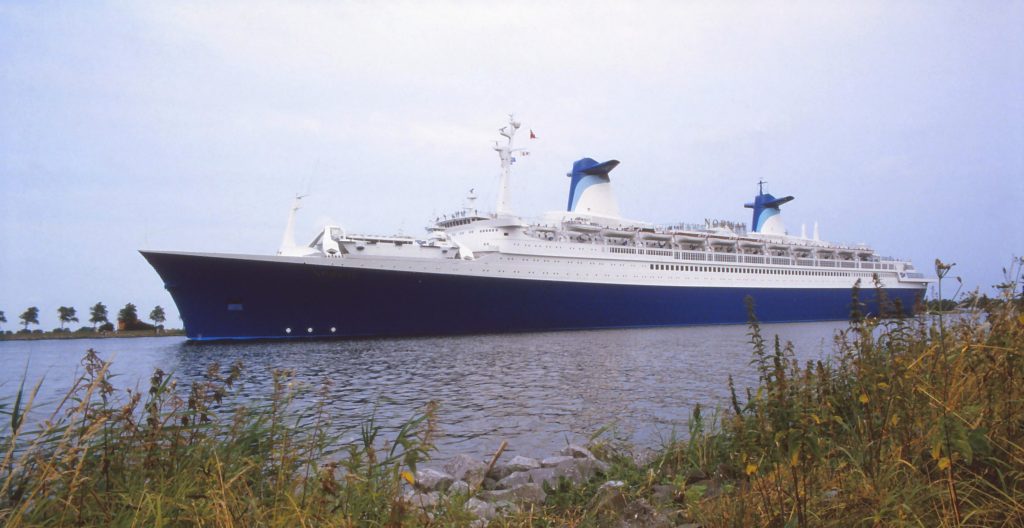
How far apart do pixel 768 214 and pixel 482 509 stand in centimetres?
5224

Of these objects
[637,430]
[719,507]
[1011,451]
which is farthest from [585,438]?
[1011,451]

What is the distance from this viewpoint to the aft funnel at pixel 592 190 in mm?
39156

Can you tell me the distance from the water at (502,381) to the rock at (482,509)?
0.83m

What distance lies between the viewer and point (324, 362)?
54.1 ft

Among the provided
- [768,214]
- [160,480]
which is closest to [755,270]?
[768,214]

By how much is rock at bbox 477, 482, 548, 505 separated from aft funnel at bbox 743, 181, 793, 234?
50587mm

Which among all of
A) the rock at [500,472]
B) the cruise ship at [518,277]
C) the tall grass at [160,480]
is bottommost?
the rock at [500,472]

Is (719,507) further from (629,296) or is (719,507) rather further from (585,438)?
(629,296)

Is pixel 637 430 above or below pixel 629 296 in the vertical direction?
below

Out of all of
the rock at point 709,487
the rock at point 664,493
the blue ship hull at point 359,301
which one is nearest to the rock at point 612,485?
the rock at point 664,493

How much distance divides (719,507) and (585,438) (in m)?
4.05

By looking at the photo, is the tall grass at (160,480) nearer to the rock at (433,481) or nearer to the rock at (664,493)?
the rock at (433,481)

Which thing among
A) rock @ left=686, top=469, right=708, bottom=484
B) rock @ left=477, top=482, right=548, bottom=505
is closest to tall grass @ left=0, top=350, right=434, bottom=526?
rock @ left=477, top=482, right=548, bottom=505

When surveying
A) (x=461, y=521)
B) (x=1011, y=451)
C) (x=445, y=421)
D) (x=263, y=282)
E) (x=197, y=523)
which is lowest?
(x=445, y=421)
